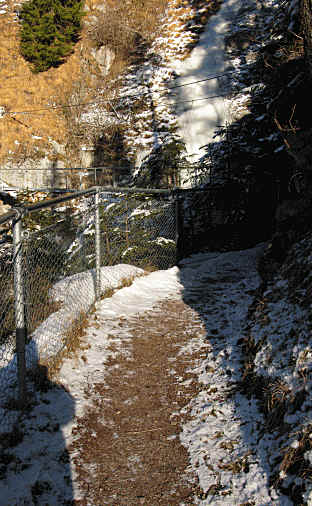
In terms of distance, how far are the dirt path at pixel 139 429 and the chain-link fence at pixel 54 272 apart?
24.8 inches

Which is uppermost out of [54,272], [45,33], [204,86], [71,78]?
[45,33]

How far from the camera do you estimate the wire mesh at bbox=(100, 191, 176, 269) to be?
7340mm

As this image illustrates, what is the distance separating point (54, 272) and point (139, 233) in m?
1.90

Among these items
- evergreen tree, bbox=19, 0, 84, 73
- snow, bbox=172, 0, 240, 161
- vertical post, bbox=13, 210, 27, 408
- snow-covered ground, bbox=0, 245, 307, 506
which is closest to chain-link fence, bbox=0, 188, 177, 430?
vertical post, bbox=13, 210, 27, 408

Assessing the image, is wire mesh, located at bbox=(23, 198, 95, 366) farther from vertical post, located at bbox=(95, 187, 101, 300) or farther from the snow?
the snow

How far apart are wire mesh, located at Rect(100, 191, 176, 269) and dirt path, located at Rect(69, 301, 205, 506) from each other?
3.01 metres

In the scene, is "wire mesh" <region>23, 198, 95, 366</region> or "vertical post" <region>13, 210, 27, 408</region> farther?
"wire mesh" <region>23, 198, 95, 366</region>

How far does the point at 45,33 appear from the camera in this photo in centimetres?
2097

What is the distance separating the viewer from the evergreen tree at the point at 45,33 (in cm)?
2077

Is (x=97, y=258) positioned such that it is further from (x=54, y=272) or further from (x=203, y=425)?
(x=203, y=425)

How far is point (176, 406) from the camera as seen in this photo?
3.32 meters

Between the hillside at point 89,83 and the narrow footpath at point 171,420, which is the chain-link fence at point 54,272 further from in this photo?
the hillside at point 89,83

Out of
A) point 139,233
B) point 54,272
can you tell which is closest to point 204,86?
point 139,233

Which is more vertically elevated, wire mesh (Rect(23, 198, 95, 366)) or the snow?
the snow
